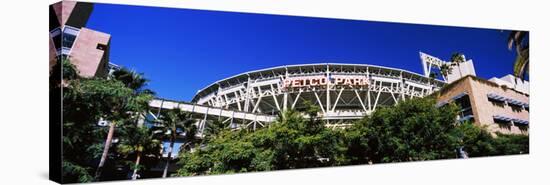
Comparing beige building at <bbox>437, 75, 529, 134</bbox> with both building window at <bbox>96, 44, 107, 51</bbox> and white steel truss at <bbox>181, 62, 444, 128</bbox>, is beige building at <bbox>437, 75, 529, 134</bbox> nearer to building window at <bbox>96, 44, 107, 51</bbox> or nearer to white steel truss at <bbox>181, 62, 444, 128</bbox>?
white steel truss at <bbox>181, 62, 444, 128</bbox>

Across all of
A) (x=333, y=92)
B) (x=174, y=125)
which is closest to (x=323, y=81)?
(x=333, y=92)

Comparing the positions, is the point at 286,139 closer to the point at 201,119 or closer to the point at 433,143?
the point at 201,119

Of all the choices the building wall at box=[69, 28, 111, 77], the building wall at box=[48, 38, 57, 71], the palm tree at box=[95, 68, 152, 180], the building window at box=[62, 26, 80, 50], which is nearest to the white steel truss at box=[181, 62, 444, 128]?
the palm tree at box=[95, 68, 152, 180]

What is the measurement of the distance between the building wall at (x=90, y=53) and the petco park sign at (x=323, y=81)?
5.08 meters

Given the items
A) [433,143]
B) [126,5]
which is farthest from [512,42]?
[126,5]

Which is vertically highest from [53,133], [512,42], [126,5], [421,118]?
[512,42]

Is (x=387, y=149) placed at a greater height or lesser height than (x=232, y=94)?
lesser

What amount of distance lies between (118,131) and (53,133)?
164cm

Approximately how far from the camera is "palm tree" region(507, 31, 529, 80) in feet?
48.6

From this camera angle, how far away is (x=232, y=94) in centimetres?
1239

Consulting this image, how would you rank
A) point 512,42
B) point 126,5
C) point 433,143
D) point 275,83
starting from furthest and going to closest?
point 512,42 < point 433,143 < point 275,83 < point 126,5

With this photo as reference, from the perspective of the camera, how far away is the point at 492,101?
17328 mm

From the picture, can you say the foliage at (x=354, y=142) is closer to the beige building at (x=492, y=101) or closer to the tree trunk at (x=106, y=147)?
the beige building at (x=492, y=101)

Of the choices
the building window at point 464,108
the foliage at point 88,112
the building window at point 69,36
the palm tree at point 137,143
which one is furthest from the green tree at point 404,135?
the building window at point 69,36
